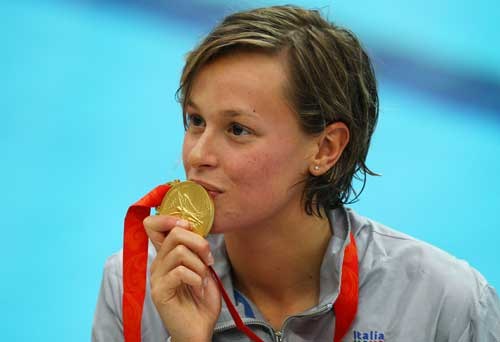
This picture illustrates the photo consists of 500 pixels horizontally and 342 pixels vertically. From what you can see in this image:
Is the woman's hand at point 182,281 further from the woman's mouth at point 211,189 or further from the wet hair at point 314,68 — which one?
the wet hair at point 314,68

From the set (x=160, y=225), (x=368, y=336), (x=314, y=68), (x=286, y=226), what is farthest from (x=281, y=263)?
(x=314, y=68)

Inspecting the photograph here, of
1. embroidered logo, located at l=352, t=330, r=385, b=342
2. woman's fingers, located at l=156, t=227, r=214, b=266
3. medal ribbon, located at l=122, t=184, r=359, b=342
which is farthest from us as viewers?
embroidered logo, located at l=352, t=330, r=385, b=342

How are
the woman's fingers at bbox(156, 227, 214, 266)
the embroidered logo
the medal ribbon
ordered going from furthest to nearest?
the embroidered logo
the medal ribbon
the woman's fingers at bbox(156, 227, 214, 266)

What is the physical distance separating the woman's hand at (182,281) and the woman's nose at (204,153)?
0.17 meters

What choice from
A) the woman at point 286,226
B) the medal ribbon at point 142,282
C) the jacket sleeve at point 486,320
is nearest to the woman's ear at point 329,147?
the woman at point 286,226

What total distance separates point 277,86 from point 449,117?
11.0 ft

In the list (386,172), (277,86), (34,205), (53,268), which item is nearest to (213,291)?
(277,86)

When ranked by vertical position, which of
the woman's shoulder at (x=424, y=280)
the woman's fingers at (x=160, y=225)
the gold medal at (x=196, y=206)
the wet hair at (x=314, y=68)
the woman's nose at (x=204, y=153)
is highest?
the wet hair at (x=314, y=68)

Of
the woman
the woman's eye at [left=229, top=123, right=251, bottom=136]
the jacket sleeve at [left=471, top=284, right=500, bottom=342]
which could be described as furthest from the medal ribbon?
the jacket sleeve at [left=471, top=284, right=500, bottom=342]

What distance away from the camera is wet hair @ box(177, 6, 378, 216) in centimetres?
224

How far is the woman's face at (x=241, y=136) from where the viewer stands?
7.11 feet

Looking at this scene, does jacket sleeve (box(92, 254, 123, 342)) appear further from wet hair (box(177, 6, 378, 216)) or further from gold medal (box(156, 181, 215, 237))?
wet hair (box(177, 6, 378, 216))

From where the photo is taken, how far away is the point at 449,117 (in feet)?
17.5

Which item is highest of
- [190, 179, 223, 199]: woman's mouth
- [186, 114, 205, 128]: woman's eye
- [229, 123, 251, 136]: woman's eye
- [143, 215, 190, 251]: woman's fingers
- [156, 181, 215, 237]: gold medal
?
[186, 114, 205, 128]: woman's eye
